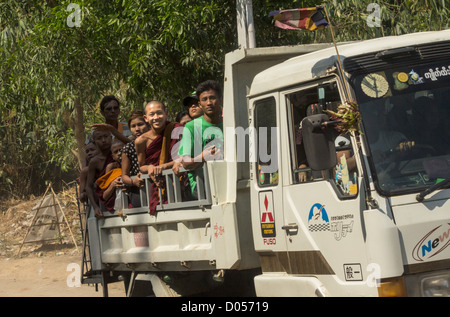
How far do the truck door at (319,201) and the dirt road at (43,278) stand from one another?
5729mm

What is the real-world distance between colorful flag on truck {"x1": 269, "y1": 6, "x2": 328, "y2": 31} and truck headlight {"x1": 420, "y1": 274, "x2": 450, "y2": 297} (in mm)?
2155

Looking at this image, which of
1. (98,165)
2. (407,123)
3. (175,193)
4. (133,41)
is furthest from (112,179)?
(407,123)

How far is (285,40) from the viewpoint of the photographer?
36.4ft

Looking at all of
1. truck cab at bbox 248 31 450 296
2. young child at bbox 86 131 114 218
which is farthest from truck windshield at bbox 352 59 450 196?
young child at bbox 86 131 114 218

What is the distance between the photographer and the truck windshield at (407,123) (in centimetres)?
514

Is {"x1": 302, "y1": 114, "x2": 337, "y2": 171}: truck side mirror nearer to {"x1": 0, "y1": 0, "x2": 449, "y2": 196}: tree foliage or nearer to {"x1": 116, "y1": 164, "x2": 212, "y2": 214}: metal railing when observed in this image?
{"x1": 116, "y1": 164, "x2": 212, "y2": 214}: metal railing

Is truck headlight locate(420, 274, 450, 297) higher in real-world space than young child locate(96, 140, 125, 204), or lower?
lower

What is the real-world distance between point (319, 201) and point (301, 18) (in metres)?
1.53

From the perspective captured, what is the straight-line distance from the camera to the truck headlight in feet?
16.5

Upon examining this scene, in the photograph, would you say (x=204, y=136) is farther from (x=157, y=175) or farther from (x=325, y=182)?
(x=325, y=182)

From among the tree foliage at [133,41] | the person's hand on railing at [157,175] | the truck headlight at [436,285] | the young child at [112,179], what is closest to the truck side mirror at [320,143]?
the truck headlight at [436,285]

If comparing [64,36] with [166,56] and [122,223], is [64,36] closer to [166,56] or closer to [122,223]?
[166,56]

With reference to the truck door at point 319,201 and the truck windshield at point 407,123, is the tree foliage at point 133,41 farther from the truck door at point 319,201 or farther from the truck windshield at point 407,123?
the truck windshield at point 407,123
